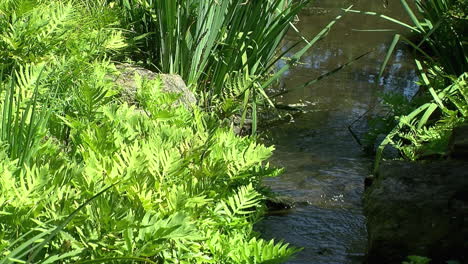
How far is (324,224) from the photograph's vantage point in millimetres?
4160

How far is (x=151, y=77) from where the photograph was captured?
15.6 ft

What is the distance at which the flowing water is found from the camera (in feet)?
13.2

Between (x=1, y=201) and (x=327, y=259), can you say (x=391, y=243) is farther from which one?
(x=1, y=201)

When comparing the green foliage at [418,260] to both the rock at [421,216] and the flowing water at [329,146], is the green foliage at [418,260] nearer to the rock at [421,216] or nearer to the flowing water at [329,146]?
the rock at [421,216]

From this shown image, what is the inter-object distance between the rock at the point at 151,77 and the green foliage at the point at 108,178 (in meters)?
0.55

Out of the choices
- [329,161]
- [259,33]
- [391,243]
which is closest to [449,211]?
[391,243]

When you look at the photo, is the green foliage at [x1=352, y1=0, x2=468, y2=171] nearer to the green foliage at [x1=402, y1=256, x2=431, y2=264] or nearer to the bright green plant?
the bright green plant

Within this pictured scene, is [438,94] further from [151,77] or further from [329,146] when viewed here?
[151,77]

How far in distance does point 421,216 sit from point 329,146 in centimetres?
203

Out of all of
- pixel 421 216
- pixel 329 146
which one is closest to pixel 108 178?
pixel 421 216

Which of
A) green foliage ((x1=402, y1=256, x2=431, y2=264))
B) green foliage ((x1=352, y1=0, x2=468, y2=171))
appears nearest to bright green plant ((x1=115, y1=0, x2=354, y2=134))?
green foliage ((x1=352, y1=0, x2=468, y2=171))

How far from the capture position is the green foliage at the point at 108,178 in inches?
81.4

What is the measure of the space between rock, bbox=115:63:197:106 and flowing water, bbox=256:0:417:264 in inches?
30.3

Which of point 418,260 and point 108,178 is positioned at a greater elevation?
point 108,178
